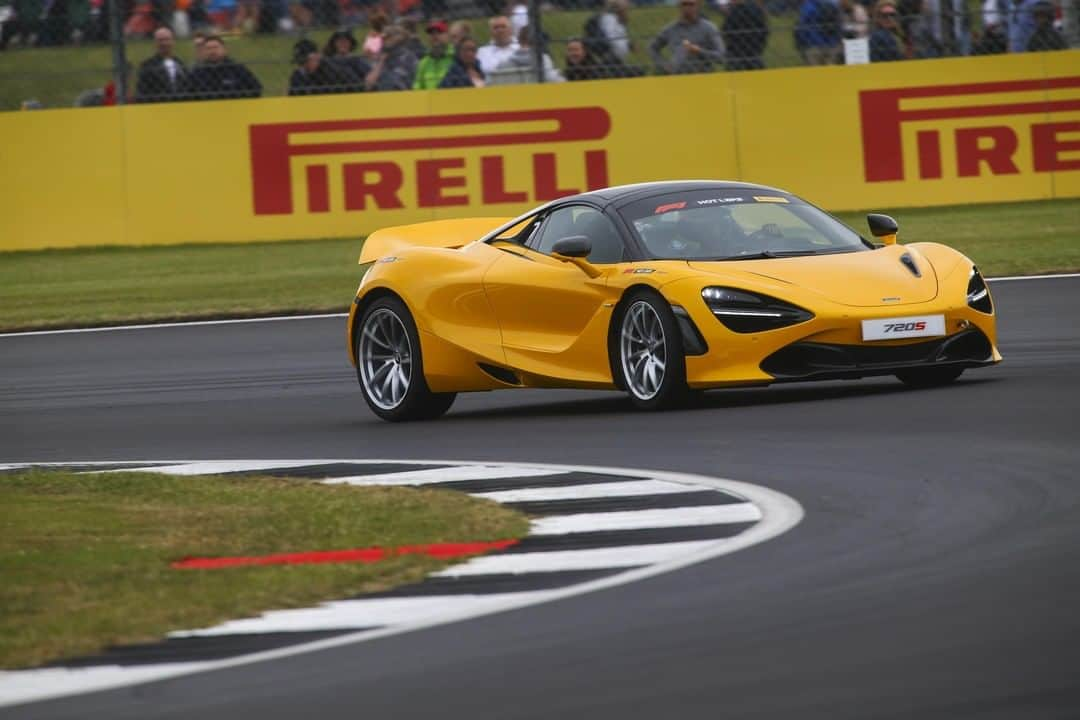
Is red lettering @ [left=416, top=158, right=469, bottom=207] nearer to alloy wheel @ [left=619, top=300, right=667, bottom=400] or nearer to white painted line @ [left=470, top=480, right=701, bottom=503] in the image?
alloy wheel @ [left=619, top=300, right=667, bottom=400]

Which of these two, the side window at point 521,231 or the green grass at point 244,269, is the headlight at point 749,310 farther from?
the green grass at point 244,269

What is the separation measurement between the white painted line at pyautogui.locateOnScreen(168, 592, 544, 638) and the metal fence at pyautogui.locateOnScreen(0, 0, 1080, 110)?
1667 centimetres

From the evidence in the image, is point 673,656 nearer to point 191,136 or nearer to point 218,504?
point 218,504

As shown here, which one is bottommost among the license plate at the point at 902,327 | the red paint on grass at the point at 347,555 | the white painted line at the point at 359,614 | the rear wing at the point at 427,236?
the red paint on grass at the point at 347,555

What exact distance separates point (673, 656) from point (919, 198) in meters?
17.6

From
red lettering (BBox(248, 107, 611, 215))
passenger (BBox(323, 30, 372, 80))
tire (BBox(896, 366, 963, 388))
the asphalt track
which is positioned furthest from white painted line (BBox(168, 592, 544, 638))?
passenger (BBox(323, 30, 372, 80))

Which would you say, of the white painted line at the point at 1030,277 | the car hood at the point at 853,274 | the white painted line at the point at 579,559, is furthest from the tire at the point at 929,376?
the white painted line at the point at 1030,277

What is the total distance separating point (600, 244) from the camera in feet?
39.1

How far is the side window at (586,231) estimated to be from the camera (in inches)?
466

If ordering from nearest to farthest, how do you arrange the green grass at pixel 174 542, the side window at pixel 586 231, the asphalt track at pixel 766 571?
the asphalt track at pixel 766 571
the green grass at pixel 174 542
the side window at pixel 586 231

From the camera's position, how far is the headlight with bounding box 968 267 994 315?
11.2 metres

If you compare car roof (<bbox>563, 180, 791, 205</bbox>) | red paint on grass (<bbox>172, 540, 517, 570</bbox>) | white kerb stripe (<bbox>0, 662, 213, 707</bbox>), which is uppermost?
car roof (<bbox>563, 180, 791, 205</bbox>)

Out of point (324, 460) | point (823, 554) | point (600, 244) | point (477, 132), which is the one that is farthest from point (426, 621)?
point (477, 132)

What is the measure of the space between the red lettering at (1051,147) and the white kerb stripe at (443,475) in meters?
14.0
